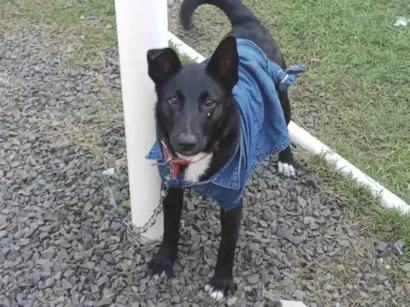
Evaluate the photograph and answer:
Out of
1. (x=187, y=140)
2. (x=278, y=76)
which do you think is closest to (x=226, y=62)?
(x=187, y=140)

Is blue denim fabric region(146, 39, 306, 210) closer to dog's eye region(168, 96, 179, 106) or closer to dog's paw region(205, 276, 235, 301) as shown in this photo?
dog's eye region(168, 96, 179, 106)

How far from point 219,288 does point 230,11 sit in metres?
1.58

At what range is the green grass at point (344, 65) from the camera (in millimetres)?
3865

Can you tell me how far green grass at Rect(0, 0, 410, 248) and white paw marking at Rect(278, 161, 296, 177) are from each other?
154mm

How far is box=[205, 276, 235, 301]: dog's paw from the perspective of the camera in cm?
301

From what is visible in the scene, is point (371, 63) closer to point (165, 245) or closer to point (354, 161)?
point (354, 161)

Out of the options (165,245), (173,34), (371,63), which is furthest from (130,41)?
(371,63)

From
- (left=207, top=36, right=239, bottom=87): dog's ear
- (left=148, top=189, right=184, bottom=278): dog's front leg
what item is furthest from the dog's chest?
(left=207, top=36, right=239, bottom=87): dog's ear

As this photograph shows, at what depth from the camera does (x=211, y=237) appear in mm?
3324

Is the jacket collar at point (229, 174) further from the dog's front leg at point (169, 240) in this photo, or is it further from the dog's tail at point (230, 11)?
the dog's tail at point (230, 11)

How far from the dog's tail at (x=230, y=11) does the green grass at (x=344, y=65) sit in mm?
970

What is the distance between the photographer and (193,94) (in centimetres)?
251

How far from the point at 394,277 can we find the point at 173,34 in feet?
9.18

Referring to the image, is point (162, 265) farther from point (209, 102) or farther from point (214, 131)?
point (209, 102)
